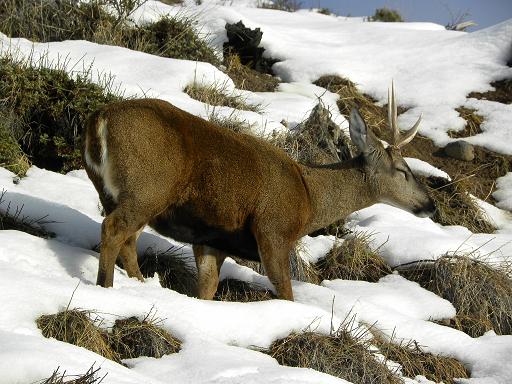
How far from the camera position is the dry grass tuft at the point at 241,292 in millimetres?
7508

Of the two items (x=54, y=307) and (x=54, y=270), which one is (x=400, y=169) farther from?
(x=54, y=307)

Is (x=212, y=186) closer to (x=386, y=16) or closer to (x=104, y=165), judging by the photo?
(x=104, y=165)

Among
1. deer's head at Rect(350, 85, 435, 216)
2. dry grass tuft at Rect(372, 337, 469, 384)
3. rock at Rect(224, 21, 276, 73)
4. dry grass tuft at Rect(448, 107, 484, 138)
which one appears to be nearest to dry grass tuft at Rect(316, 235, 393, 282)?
deer's head at Rect(350, 85, 435, 216)

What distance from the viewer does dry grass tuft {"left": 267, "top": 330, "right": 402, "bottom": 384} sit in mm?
6008

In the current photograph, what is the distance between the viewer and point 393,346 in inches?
271

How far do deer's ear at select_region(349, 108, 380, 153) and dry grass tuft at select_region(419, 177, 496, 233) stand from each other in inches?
97.0

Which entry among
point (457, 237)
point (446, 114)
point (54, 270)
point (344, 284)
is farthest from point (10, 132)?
point (446, 114)

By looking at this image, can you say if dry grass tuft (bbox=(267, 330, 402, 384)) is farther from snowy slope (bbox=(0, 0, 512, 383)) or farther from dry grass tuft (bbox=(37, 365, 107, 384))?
dry grass tuft (bbox=(37, 365, 107, 384))

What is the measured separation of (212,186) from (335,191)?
143cm

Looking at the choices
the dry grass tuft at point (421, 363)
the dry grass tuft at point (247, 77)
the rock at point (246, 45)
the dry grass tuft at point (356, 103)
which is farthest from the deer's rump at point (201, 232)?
the rock at point (246, 45)

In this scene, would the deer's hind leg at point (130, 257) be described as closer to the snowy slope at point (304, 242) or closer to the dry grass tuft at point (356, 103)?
the snowy slope at point (304, 242)

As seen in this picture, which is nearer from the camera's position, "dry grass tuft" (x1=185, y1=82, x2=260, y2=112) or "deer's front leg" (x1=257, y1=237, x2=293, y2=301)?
"deer's front leg" (x1=257, y1=237, x2=293, y2=301)

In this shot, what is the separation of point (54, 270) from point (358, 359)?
87.2 inches

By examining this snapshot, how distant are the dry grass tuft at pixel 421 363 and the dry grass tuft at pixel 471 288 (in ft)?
A: 3.48
